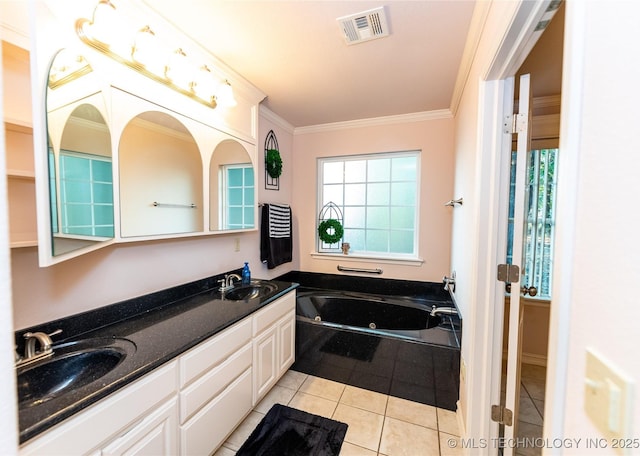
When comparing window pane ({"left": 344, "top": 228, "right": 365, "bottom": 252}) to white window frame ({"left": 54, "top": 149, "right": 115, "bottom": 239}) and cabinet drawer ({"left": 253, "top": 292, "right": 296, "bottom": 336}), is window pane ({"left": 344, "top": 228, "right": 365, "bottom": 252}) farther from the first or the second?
white window frame ({"left": 54, "top": 149, "right": 115, "bottom": 239})

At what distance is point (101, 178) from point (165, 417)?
3.82ft

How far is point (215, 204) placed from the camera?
2.03 m

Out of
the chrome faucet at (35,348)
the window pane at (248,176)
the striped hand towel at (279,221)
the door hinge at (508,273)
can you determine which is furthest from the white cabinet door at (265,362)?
the door hinge at (508,273)

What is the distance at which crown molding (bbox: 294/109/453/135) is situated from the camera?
2.76 m

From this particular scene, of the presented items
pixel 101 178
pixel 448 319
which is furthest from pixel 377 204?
pixel 101 178

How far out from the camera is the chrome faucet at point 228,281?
2.15 m

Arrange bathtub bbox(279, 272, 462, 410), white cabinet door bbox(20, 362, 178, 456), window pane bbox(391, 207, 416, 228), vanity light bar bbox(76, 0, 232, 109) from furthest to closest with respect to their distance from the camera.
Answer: window pane bbox(391, 207, 416, 228)
bathtub bbox(279, 272, 462, 410)
vanity light bar bbox(76, 0, 232, 109)
white cabinet door bbox(20, 362, 178, 456)

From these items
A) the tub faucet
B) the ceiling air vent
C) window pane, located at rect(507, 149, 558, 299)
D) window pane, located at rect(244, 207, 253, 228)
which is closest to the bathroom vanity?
window pane, located at rect(244, 207, 253, 228)

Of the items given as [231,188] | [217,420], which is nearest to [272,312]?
[217,420]

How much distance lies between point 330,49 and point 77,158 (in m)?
1.58

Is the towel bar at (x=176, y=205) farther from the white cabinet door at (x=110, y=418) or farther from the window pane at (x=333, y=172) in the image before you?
the window pane at (x=333, y=172)

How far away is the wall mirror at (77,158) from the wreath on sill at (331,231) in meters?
2.17

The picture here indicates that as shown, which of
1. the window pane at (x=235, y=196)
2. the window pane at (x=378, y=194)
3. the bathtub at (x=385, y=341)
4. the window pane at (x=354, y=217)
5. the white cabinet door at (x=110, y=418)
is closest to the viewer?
the white cabinet door at (x=110, y=418)

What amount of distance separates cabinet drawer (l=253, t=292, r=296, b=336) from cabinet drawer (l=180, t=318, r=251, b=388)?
0.10m
